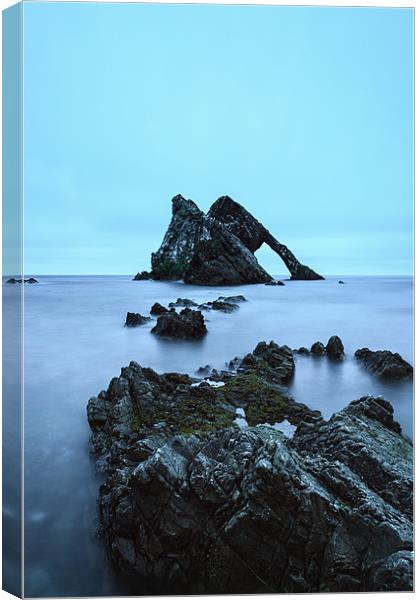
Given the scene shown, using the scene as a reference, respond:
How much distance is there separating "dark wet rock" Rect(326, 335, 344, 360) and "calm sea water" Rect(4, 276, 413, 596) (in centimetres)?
4

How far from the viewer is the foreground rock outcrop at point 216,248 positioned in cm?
361

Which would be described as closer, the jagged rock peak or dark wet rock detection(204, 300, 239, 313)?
the jagged rock peak

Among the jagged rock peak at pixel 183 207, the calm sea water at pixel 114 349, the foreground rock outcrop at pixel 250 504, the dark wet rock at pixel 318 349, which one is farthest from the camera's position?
the dark wet rock at pixel 318 349

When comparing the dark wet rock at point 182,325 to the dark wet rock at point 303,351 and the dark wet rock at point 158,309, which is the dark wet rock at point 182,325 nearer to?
the dark wet rock at point 158,309

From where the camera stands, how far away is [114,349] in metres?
3.60

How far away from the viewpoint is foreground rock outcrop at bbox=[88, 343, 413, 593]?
3123mm

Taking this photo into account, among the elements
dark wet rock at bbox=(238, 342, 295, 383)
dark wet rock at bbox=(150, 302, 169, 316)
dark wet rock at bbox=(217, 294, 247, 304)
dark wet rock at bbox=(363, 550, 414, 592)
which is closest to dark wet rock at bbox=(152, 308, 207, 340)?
dark wet rock at bbox=(150, 302, 169, 316)

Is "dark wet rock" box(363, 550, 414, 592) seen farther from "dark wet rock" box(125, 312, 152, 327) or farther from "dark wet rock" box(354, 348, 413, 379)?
"dark wet rock" box(125, 312, 152, 327)

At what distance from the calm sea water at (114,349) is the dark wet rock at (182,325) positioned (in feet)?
0.18

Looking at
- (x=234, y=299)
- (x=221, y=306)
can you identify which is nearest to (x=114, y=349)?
(x=221, y=306)

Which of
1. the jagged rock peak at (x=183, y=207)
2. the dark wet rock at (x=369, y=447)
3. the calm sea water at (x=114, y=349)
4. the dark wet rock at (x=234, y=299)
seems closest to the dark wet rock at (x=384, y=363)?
the calm sea water at (x=114, y=349)

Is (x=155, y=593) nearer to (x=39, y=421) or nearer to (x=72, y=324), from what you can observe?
(x=39, y=421)

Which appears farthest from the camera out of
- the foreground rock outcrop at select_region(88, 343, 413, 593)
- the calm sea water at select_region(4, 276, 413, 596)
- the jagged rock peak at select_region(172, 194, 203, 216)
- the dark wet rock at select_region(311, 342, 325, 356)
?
the dark wet rock at select_region(311, 342, 325, 356)

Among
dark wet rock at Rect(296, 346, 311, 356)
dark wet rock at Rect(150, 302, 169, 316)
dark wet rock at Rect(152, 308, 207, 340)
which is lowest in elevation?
dark wet rock at Rect(296, 346, 311, 356)
